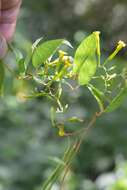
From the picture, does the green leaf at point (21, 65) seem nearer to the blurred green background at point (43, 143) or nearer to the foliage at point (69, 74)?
the foliage at point (69, 74)

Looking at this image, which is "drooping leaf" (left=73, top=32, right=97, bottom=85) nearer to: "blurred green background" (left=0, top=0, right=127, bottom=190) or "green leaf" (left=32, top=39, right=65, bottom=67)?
"green leaf" (left=32, top=39, right=65, bottom=67)

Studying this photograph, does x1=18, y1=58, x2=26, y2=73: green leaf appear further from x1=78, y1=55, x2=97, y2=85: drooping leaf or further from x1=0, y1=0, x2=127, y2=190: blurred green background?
x1=0, y1=0, x2=127, y2=190: blurred green background

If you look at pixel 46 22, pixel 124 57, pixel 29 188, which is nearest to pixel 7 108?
pixel 29 188

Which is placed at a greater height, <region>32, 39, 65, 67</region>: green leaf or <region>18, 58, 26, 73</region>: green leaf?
<region>32, 39, 65, 67</region>: green leaf

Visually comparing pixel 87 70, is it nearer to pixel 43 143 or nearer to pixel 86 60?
pixel 86 60

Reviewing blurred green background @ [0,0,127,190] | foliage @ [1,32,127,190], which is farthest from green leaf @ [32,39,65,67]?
blurred green background @ [0,0,127,190]

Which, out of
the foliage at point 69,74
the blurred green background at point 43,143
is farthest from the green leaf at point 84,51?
the blurred green background at point 43,143

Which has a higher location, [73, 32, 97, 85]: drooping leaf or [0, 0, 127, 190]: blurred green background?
[73, 32, 97, 85]: drooping leaf

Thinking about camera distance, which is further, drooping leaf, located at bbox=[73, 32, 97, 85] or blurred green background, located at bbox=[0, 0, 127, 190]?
blurred green background, located at bbox=[0, 0, 127, 190]
